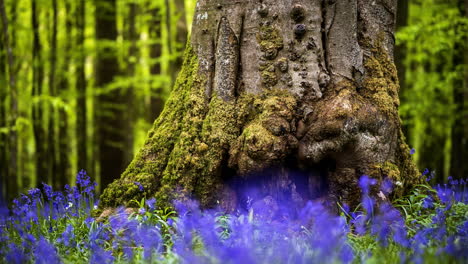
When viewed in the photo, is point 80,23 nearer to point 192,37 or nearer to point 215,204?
point 192,37

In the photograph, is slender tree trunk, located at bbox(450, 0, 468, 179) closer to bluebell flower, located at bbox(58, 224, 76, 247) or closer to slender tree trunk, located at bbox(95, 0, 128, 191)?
slender tree trunk, located at bbox(95, 0, 128, 191)

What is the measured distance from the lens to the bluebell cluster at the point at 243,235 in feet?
8.21

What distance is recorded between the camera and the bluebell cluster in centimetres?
250

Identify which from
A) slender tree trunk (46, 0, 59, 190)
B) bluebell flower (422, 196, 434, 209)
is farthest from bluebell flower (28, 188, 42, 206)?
slender tree trunk (46, 0, 59, 190)

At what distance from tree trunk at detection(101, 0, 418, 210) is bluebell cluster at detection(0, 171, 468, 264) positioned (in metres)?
0.24

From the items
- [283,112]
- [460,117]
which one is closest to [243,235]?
[283,112]

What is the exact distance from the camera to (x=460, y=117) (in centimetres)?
1044

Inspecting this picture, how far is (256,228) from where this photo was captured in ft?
10.2

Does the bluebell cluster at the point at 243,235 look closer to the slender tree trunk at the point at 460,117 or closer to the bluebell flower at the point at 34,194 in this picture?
the bluebell flower at the point at 34,194

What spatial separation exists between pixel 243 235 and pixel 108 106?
32.8 feet

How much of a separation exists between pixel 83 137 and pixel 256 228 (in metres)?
10.6

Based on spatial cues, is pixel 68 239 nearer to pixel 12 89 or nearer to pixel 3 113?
pixel 12 89

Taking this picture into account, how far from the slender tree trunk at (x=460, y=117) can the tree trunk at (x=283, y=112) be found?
6686mm

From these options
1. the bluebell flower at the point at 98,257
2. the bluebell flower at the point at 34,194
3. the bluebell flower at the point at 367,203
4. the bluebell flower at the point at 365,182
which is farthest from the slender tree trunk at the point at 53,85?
the bluebell flower at the point at 365,182
